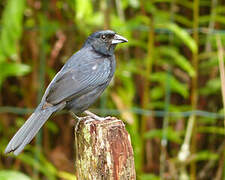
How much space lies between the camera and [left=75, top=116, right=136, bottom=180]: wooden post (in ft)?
9.53

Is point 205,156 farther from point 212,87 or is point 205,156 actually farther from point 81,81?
point 81,81

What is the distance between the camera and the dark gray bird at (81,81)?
3542mm

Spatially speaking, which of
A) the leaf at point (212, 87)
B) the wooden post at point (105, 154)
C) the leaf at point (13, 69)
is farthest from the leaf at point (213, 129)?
the wooden post at point (105, 154)

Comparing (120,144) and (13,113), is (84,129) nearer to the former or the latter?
(120,144)

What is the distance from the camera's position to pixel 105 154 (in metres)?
2.92

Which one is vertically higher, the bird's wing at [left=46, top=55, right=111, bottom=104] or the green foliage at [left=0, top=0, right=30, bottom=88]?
the green foliage at [left=0, top=0, right=30, bottom=88]

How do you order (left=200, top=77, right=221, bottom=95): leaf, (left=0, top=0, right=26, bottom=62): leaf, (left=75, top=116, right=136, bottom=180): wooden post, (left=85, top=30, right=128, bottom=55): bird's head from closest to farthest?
(left=75, top=116, right=136, bottom=180): wooden post → (left=85, top=30, right=128, bottom=55): bird's head → (left=0, top=0, right=26, bottom=62): leaf → (left=200, top=77, right=221, bottom=95): leaf

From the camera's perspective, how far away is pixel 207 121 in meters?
5.22

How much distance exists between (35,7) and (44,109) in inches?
76.5

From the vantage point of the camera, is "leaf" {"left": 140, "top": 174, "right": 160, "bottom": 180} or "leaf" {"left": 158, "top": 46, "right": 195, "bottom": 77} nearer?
"leaf" {"left": 158, "top": 46, "right": 195, "bottom": 77}

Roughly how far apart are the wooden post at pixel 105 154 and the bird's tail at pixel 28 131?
0.37 m

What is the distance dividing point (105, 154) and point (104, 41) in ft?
4.51

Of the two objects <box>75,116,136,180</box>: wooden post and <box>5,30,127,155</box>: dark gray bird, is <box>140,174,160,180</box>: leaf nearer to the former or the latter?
<box>5,30,127,155</box>: dark gray bird

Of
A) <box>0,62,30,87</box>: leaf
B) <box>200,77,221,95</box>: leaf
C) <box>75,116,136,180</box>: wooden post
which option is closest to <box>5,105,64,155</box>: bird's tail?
<box>75,116,136,180</box>: wooden post
